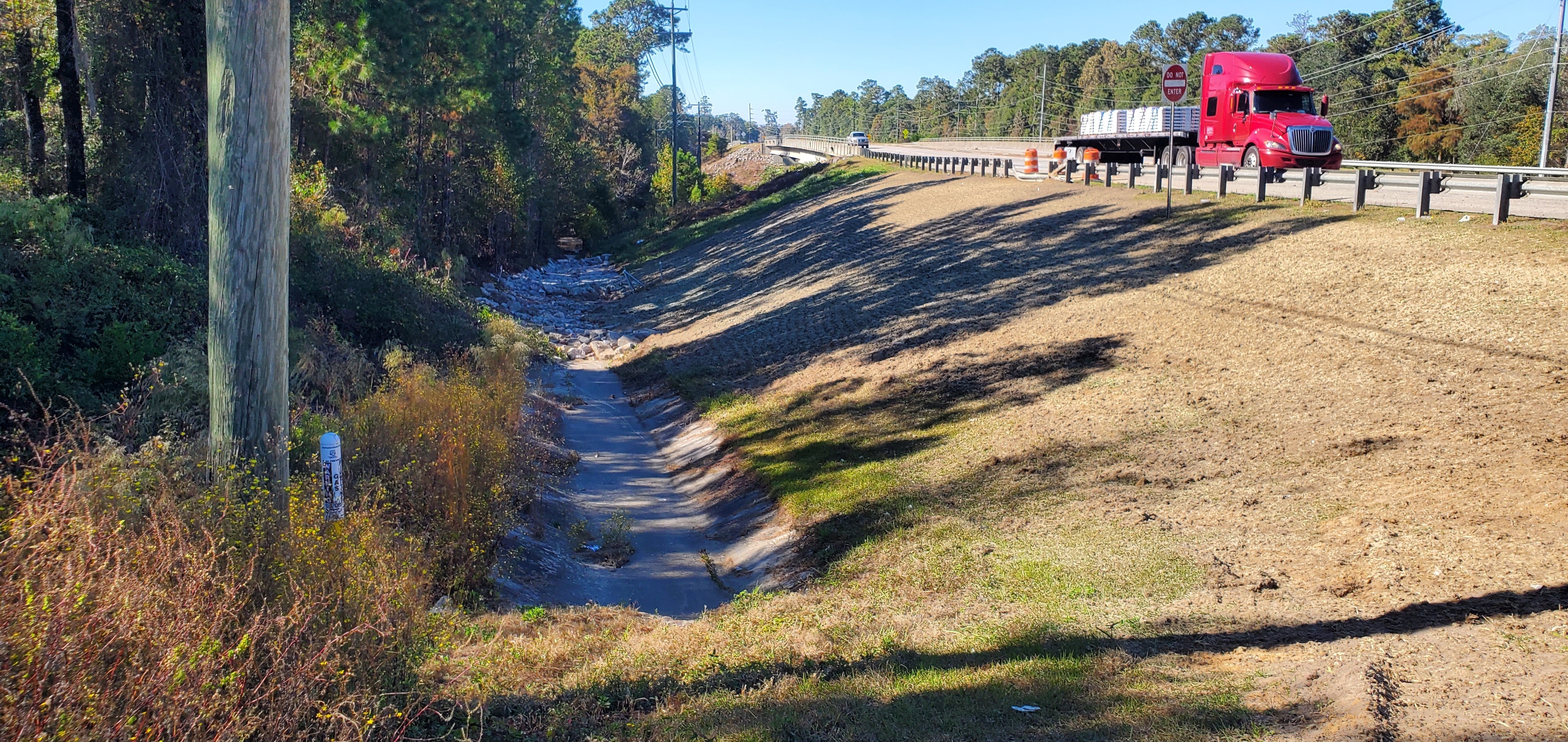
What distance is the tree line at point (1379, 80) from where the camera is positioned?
4572cm

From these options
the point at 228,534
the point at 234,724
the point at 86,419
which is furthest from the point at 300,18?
the point at 234,724

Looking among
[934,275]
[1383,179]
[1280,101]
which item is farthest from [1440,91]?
[934,275]

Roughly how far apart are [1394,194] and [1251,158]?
890 centimetres

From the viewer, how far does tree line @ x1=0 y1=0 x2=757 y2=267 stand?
15758 millimetres

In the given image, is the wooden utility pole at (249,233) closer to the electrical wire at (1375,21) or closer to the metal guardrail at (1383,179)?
the metal guardrail at (1383,179)

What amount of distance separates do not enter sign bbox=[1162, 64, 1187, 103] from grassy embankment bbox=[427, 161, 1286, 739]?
8.31 metres

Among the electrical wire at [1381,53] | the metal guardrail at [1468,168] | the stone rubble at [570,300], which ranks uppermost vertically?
the electrical wire at [1381,53]

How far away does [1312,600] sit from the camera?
6.12m

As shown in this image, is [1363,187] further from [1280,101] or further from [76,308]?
[76,308]

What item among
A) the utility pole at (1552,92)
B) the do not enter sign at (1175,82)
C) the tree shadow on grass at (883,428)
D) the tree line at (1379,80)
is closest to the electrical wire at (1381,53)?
the tree line at (1379,80)

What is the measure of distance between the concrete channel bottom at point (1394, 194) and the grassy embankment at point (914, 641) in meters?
9.25

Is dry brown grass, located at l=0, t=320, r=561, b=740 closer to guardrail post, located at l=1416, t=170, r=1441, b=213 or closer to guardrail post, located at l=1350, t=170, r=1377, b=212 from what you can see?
guardrail post, located at l=1416, t=170, r=1441, b=213

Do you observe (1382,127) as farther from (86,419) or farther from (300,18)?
(86,419)

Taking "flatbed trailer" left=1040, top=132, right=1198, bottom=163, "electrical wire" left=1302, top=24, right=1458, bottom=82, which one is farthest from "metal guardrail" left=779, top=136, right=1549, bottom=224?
"electrical wire" left=1302, top=24, right=1458, bottom=82
